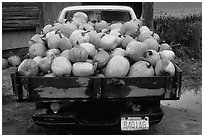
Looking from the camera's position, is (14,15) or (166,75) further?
(14,15)

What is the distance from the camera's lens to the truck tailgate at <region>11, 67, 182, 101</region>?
152 inches

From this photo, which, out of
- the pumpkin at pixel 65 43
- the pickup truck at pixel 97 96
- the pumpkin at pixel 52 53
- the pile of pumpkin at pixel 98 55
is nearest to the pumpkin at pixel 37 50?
the pile of pumpkin at pixel 98 55

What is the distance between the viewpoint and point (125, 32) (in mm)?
4891

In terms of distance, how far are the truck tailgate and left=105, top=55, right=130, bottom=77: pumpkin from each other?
0.32ft

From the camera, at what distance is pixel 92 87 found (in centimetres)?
388

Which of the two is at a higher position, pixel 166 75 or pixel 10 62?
pixel 166 75

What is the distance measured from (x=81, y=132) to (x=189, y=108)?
243cm

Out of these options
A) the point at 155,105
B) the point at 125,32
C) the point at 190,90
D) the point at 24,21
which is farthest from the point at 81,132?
the point at 24,21

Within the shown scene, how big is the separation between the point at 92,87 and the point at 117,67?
13.2 inches

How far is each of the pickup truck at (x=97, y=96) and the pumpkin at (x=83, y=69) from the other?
0.09 meters

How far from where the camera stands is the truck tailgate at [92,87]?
3869 mm

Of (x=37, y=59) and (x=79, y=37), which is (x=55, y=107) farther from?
(x=79, y=37)

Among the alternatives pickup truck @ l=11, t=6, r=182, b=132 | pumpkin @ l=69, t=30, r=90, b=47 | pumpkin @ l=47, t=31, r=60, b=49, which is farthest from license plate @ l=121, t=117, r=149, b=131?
pumpkin @ l=47, t=31, r=60, b=49

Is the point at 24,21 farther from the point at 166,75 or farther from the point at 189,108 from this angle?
the point at 166,75
